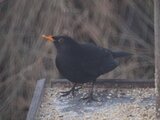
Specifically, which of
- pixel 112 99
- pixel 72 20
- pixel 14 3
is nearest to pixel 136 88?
pixel 112 99

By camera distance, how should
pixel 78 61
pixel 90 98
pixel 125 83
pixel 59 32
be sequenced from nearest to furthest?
pixel 90 98 < pixel 78 61 < pixel 125 83 < pixel 59 32

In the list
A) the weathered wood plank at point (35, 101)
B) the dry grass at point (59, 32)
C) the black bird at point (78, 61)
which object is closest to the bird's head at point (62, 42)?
the black bird at point (78, 61)

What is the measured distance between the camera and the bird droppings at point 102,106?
9.19 ft

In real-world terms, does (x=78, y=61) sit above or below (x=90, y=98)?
above

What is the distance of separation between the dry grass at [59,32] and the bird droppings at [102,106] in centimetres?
114

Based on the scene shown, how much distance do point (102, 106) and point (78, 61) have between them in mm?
312

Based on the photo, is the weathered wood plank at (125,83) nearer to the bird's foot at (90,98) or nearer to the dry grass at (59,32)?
the bird's foot at (90,98)

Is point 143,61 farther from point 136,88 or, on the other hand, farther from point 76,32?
point 136,88

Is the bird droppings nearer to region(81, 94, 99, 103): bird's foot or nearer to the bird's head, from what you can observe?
region(81, 94, 99, 103): bird's foot

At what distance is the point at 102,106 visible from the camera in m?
2.98

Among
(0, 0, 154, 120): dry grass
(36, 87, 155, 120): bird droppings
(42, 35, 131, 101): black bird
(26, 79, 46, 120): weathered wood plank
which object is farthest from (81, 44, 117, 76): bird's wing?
(0, 0, 154, 120): dry grass

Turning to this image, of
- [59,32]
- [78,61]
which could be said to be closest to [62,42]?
[78,61]

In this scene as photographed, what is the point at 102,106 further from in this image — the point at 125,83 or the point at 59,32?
the point at 59,32

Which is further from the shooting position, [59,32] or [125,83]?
[59,32]
